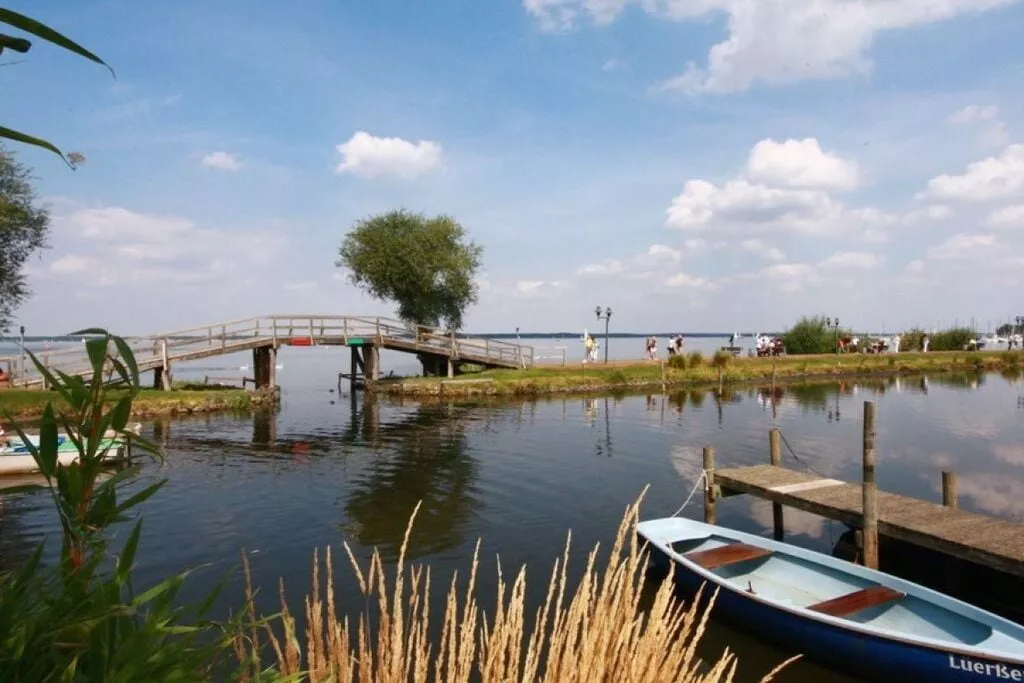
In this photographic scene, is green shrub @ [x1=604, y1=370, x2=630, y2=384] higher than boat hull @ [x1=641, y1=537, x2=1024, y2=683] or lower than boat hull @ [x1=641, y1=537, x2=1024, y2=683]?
higher

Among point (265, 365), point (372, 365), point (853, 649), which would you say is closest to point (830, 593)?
point (853, 649)

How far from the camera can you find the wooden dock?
9727 millimetres

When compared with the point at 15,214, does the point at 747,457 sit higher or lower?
lower

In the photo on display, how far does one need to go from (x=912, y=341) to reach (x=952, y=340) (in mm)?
4020

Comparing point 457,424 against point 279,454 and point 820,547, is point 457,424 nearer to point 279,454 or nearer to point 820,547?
point 279,454

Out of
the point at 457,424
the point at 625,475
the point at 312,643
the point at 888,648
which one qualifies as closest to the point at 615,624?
the point at 312,643

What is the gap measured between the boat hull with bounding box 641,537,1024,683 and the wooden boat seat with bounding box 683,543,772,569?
69cm

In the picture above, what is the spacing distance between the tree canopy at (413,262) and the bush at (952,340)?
50.2 m

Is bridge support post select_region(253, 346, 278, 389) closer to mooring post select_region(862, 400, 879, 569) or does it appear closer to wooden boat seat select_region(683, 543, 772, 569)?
wooden boat seat select_region(683, 543, 772, 569)

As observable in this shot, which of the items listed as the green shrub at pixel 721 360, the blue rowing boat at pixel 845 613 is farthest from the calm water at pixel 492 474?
the green shrub at pixel 721 360

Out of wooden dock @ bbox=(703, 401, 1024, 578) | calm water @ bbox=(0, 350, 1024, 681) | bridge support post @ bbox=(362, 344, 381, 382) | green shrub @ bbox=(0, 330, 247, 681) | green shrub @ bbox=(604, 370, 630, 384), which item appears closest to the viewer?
green shrub @ bbox=(0, 330, 247, 681)

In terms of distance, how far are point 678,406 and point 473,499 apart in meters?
21.1

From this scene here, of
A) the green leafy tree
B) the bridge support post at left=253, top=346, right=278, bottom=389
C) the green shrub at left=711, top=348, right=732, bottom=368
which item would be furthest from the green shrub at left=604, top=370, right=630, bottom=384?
the green leafy tree

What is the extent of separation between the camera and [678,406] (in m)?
36.4
